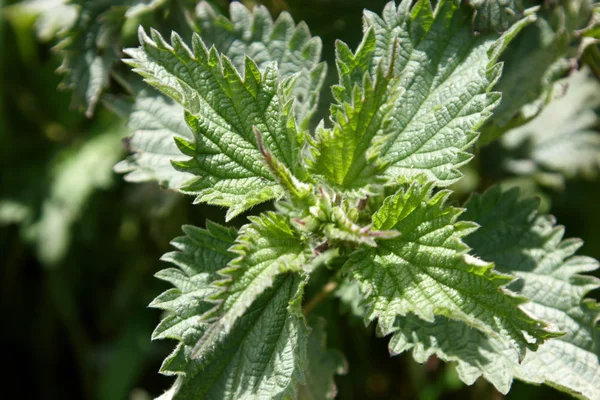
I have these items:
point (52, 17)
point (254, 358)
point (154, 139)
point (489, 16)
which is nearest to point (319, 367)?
point (254, 358)

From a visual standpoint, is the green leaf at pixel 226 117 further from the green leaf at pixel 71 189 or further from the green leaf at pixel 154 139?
the green leaf at pixel 71 189

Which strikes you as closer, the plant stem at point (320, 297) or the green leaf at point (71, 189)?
the plant stem at point (320, 297)

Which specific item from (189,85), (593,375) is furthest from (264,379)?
(593,375)

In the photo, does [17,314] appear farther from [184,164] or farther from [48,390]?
[184,164]

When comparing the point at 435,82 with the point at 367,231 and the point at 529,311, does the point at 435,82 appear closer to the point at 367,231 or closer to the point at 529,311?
the point at 367,231

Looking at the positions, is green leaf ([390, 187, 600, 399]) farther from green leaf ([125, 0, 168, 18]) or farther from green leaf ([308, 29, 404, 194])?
green leaf ([125, 0, 168, 18])

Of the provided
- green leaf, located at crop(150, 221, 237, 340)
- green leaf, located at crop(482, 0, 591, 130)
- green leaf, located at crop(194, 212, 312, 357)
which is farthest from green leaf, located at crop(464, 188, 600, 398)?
green leaf, located at crop(150, 221, 237, 340)

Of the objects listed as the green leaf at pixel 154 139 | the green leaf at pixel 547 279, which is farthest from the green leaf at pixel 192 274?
the green leaf at pixel 547 279
